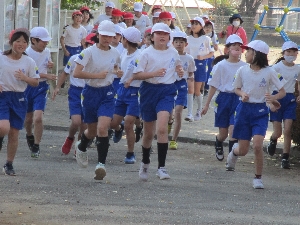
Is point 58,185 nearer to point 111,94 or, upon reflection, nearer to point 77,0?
point 111,94

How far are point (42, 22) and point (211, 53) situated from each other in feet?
14.3

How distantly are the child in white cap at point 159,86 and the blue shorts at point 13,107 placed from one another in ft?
4.50

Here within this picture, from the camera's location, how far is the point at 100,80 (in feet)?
35.2

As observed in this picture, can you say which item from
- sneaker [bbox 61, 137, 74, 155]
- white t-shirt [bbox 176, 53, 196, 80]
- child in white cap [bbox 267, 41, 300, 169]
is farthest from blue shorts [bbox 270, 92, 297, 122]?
sneaker [bbox 61, 137, 74, 155]

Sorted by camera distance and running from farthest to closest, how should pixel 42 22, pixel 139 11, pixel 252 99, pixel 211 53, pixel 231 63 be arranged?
pixel 139 11 → pixel 42 22 → pixel 211 53 → pixel 231 63 → pixel 252 99

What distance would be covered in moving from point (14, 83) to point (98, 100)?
3.36ft

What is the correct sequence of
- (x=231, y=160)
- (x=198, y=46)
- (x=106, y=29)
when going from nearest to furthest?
(x=106, y=29), (x=231, y=160), (x=198, y=46)

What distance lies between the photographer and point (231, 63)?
40.8 feet

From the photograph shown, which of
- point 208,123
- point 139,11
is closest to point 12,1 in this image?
point 208,123

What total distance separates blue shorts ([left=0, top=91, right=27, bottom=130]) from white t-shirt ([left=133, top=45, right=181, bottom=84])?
1385 mm

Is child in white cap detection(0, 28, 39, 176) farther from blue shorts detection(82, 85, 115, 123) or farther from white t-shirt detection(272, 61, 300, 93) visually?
white t-shirt detection(272, 61, 300, 93)

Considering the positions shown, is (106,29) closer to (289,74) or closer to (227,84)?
(227,84)

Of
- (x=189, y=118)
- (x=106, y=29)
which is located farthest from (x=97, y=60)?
(x=189, y=118)

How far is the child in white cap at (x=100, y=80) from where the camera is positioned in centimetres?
1047
